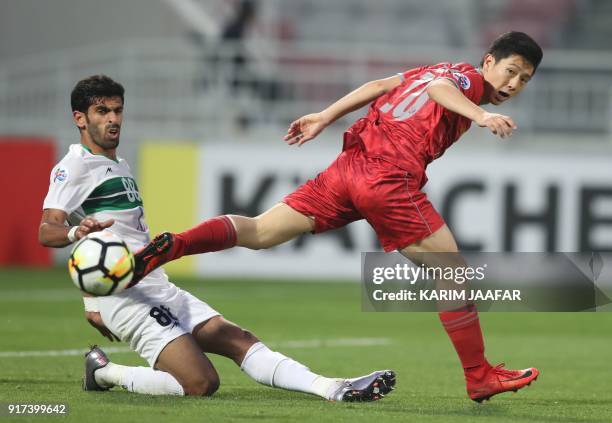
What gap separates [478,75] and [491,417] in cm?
173

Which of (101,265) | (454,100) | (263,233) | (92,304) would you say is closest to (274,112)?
(92,304)

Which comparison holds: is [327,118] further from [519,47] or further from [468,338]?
[468,338]

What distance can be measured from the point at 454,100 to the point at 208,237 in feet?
4.59

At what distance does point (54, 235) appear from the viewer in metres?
5.80

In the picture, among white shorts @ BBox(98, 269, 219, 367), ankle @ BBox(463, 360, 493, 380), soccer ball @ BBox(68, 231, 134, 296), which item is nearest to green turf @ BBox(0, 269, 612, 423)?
ankle @ BBox(463, 360, 493, 380)

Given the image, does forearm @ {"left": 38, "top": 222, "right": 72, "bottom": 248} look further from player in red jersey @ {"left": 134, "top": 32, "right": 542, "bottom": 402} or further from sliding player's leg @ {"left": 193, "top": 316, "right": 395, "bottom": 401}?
sliding player's leg @ {"left": 193, "top": 316, "right": 395, "bottom": 401}

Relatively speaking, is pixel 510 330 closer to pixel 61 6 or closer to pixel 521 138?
pixel 521 138

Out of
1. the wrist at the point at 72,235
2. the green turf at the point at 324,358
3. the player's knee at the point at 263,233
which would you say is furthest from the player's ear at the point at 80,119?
the green turf at the point at 324,358

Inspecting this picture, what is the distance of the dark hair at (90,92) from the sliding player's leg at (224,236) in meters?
0.87

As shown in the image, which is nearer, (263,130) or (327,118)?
(327,118)

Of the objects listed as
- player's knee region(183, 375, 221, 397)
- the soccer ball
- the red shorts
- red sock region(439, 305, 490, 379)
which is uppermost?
the red shorts

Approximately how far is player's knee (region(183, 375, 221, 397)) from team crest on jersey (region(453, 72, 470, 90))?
195 centimetres

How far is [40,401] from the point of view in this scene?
5754 millimetres

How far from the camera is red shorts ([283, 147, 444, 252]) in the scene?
5.92 meters
